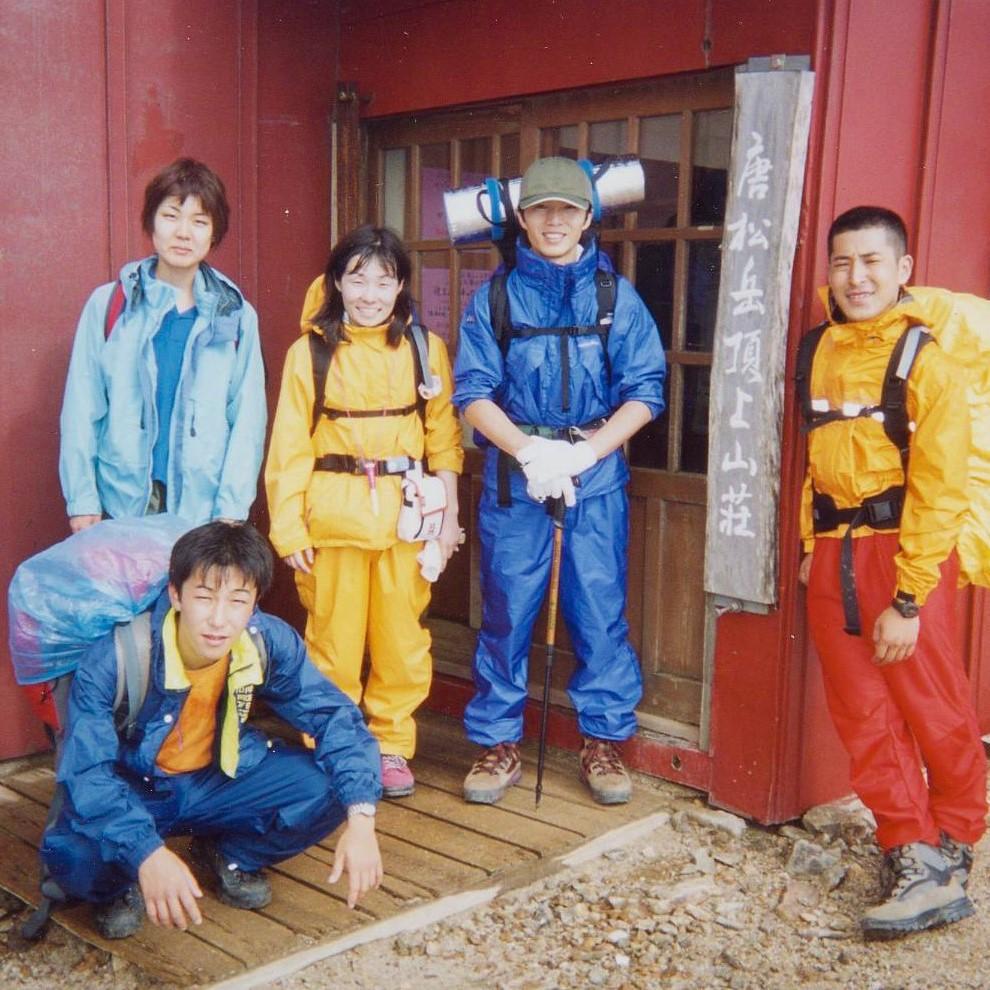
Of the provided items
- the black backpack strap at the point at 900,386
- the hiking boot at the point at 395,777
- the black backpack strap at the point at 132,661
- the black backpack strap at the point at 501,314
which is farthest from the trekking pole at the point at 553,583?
the black backpack strap at the point at 132,661

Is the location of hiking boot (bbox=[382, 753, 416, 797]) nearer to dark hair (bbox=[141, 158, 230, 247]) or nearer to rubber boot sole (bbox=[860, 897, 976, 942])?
rubber boot sole (bbox=[860, 897, 976, 942])

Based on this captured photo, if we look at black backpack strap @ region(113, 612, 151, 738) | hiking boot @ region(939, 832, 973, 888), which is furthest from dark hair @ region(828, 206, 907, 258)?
black backpack strap @ region(113, 612, 151, 738)

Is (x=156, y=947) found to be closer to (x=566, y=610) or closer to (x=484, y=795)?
(x=484, y=795)

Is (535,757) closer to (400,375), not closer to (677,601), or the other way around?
(677,601)

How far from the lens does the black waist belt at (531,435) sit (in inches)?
163

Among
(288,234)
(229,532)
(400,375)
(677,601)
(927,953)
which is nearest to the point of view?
(229,532)

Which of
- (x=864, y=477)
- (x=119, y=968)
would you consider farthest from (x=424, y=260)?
(x=119, y=968)

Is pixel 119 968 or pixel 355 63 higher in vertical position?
pixel 355 63

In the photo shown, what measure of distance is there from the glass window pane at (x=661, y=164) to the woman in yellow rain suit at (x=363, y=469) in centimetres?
89

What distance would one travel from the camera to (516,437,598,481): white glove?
3.94 meters

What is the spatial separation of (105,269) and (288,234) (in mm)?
848

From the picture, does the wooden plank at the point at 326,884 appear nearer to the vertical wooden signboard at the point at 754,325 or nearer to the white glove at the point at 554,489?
the white glove at the point at 554,489

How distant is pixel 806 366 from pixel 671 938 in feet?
5.42

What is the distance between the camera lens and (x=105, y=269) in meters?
4.55
